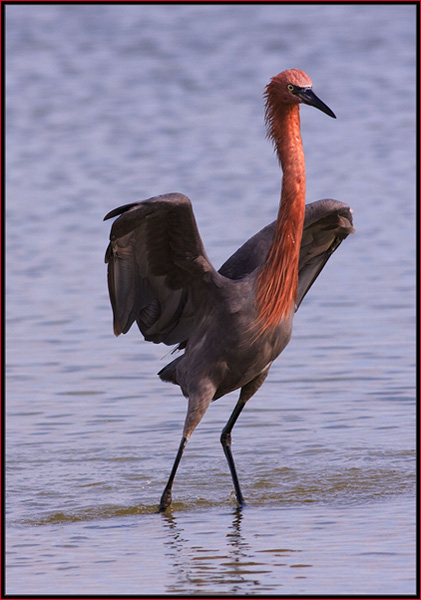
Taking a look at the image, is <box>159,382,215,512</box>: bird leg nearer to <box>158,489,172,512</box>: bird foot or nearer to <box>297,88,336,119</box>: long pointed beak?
<box>158,489,172,512</box>: bird foot

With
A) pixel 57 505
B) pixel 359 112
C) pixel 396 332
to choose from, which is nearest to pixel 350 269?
pixel 396 332

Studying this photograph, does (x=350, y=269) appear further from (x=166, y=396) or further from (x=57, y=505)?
(x=57, y=505)

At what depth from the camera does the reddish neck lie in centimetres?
769

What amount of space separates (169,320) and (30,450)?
4.94ft

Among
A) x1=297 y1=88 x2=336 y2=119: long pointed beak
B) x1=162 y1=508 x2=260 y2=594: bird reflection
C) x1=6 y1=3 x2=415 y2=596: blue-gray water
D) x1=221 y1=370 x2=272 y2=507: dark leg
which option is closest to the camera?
x1=162 y1=508 x2=260 y2=594: bird reflection

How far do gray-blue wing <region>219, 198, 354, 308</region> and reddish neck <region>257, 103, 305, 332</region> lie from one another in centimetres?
30

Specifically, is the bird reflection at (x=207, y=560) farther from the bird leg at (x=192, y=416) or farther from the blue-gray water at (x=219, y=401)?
the bird leg at (x=192, y=416)

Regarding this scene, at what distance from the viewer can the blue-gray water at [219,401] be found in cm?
676

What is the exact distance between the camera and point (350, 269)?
518 inches

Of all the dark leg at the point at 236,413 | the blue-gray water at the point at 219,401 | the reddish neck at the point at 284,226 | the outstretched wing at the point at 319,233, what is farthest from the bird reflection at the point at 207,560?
the outstretched wing at the point at 319,233

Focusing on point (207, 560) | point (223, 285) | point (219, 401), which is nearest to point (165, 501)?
point (207, 560)

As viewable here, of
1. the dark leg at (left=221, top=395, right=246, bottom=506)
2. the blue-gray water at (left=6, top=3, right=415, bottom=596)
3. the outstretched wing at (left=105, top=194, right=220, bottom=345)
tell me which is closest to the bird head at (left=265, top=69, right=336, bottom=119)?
the outstretched wing at (left=105, top=194, right=220, bottom=345)

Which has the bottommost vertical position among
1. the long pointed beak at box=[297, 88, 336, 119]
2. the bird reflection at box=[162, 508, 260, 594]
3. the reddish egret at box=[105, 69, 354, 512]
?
the bird reflection at box=[162, 508, 260, 594]

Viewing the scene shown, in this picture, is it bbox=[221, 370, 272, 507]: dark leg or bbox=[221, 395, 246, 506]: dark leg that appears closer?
bbox=[221, 395, 246, 506]: dark leg
